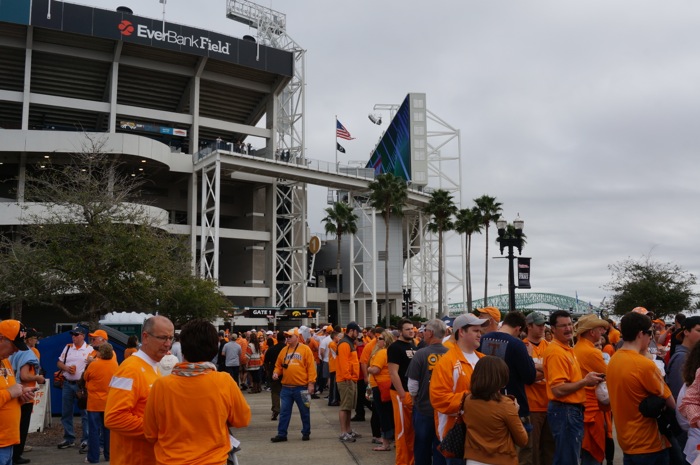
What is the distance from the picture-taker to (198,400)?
13.6 feet

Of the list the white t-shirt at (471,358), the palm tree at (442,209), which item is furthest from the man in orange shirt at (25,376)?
the palm tree at (442,209)

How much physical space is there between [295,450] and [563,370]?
20.4 ft

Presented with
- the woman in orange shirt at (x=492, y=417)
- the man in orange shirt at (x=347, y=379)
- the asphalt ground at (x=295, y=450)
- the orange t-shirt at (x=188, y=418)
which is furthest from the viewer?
the man in orange shirt at (x=347, y=379)

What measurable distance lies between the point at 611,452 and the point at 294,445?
5.40 meters

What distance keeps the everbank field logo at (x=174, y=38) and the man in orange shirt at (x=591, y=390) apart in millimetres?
47894

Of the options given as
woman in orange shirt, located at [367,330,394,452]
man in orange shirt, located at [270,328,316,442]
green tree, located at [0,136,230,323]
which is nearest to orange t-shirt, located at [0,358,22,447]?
woman in orange shirt, located at [367,330,394,452]

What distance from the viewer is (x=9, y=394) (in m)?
5.49

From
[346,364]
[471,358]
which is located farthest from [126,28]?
[471,358]

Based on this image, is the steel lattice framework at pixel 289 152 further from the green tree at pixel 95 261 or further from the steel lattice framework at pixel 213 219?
the green tree at pixel 95 261

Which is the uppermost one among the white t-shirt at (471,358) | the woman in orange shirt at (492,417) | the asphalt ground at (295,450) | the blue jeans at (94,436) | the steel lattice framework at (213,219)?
the steel lattice framework at (213,219)

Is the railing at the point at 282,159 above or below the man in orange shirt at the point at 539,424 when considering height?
above

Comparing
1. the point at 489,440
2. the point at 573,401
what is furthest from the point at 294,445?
the point at 489,440

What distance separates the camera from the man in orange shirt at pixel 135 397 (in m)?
4.45

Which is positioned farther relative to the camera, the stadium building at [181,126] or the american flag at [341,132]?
the american flag at [341,132]
